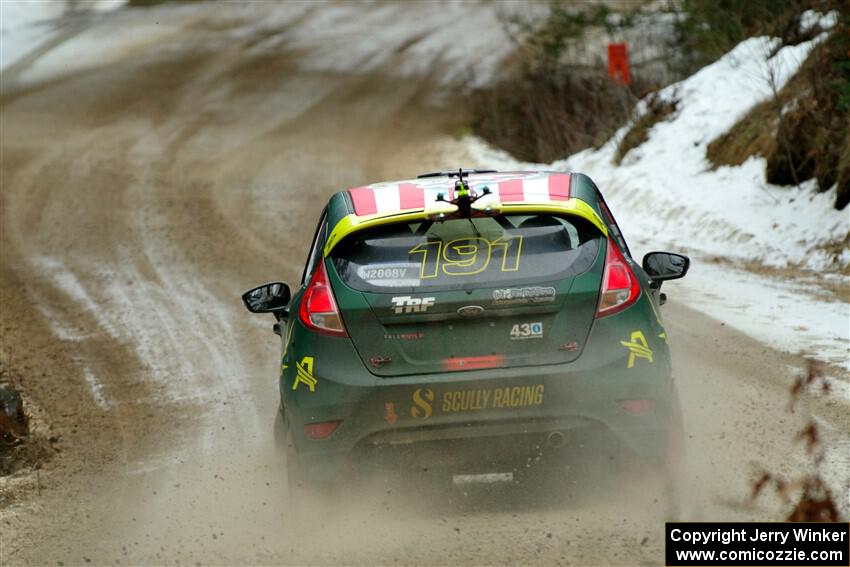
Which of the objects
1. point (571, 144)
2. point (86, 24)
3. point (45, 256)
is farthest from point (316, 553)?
point (86, 24)

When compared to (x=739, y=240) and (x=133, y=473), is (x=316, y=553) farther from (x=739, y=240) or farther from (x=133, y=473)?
(x=739, y=240)

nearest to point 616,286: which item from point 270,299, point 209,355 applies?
point 270,299

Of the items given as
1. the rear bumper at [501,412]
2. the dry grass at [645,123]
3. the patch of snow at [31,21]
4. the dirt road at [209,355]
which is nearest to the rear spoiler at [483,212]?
the rear bumper at [501,412]

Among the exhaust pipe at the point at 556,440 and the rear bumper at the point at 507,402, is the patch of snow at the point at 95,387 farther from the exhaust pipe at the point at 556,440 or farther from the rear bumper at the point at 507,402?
the exhaust pipe at the point at 556,440

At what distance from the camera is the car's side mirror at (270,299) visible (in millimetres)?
7520

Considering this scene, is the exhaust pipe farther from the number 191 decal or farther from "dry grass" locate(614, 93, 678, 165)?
"dry grass" locate(614, 93, 678, 165)

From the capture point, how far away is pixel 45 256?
16062mm

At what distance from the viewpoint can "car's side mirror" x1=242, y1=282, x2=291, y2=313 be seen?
7520 millimetres

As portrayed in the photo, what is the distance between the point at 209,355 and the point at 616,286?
19.3 feet

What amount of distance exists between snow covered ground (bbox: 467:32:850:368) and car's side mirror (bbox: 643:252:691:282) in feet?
8.42

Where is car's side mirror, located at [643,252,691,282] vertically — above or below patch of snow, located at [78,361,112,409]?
above

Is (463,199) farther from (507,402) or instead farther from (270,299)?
(270,299)

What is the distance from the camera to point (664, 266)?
7445 millimetres

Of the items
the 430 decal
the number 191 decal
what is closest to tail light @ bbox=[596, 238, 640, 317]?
the number 191 decal
